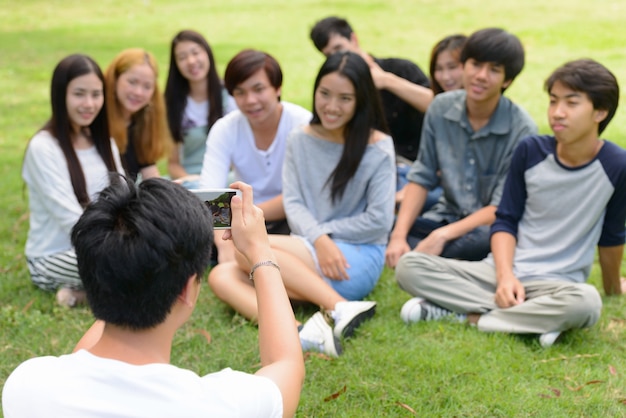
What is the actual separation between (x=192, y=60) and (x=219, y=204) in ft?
11.7

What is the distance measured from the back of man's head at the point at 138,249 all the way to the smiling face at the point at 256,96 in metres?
2.71

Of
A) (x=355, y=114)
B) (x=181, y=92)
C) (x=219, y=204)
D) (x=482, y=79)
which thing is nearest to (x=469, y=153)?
(x=482, y=79)

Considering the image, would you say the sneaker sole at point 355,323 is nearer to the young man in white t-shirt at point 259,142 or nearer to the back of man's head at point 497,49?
the young man in white t-shirt at point 259,142

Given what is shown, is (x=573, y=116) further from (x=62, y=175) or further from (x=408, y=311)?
(x=62, y=175)

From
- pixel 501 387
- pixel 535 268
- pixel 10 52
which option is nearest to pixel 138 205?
pixel 501 387

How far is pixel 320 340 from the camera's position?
362 centimetres

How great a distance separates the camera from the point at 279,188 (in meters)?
4.82

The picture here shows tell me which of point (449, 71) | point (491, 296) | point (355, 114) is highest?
point (449, 71)

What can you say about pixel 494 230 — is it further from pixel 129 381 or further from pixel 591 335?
pixel 129 381

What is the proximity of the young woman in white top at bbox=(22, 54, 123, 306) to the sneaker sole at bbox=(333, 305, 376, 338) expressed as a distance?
1.49 metres

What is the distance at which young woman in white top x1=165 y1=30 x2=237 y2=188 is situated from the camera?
5.57 metres

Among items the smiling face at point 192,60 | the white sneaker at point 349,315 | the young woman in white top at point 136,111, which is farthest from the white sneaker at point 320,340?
the smiling face at point 192,60

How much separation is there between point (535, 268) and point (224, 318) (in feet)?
5.18

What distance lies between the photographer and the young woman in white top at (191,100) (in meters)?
5.57
